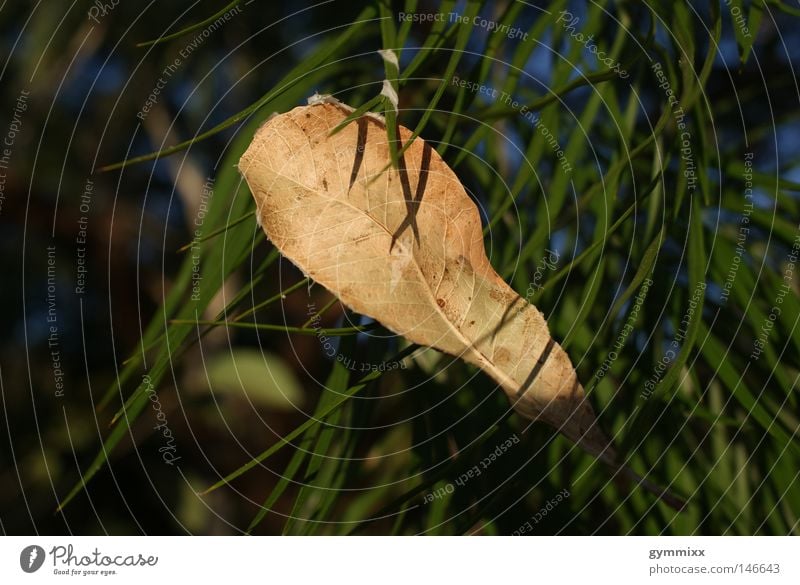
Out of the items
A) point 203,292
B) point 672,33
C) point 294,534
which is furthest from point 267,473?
point 672,33

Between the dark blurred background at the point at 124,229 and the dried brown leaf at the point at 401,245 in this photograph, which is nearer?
the dried brown leaf at the point at 401,245

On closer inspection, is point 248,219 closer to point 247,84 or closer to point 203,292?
point 203,292

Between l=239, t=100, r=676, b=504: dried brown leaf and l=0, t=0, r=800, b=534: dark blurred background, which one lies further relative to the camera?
l=0, t=0, r=800, b=534: dark blurred background

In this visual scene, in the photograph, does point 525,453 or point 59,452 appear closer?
point 525,453

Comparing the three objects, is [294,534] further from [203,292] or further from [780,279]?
[780,279]

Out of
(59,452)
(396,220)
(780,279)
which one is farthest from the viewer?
(59,452)

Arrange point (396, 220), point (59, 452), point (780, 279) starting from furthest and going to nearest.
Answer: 1. point (59, 452)
2. point (780, 279)
3. point (396, 220)

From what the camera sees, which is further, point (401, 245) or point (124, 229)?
point (124, 229)
